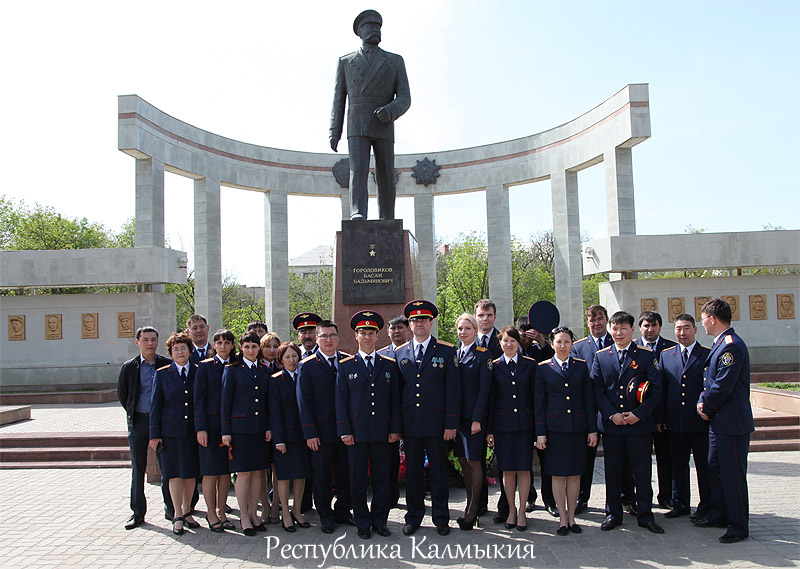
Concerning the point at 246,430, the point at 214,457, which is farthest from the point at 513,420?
the point at 214,457

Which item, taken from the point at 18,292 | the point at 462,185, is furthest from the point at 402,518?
the point at 18,292

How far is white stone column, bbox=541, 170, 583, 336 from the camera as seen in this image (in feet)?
55.3

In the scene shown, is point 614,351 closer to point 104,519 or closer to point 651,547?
point 651,547

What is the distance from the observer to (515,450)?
4.59 metres

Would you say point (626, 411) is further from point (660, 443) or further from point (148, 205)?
point (148, 205)

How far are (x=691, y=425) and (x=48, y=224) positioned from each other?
27.2 m

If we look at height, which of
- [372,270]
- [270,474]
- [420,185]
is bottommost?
[270,474]

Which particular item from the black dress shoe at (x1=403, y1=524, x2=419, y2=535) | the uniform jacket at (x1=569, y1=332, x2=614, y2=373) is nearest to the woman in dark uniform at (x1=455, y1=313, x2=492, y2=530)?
the black dress shoe at (x1=403, y1=524, x2=419, y2=535)

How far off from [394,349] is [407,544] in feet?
4.88

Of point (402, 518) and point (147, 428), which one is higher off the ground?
point (147, 428)

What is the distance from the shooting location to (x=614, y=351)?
4836 millimetres

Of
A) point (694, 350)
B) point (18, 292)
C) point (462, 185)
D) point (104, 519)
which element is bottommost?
point (104, 519)

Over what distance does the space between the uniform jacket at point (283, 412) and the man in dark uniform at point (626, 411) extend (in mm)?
2431

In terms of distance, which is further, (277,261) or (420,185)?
(420,185)
